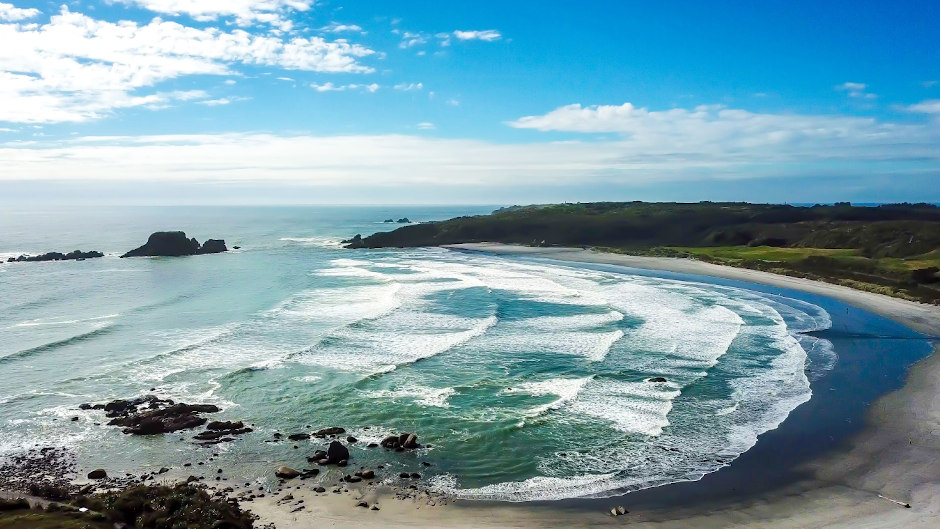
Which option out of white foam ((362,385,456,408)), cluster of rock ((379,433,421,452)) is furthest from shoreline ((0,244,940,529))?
white foam ((362,385,456,408))

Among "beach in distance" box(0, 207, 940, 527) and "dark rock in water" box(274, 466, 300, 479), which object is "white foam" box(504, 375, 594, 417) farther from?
"dark rock in water" box(274, 466, 300, 479)

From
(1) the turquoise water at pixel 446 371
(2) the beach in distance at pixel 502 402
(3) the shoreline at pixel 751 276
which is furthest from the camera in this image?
(3) the shoreline at pixel 751 276

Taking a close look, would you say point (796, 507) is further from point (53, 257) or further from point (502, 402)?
point (53, 257)

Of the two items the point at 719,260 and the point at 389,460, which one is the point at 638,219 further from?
the point at 389,460

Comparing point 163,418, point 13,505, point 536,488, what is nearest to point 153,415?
point 163,418

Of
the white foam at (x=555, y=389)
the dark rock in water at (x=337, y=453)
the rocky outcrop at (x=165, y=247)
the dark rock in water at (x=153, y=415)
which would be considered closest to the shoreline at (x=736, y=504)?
the dark rock in water at (x=337, y=453)

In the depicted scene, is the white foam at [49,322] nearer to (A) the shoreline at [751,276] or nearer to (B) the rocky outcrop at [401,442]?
(B) the rocky outcrop at [401,442]
